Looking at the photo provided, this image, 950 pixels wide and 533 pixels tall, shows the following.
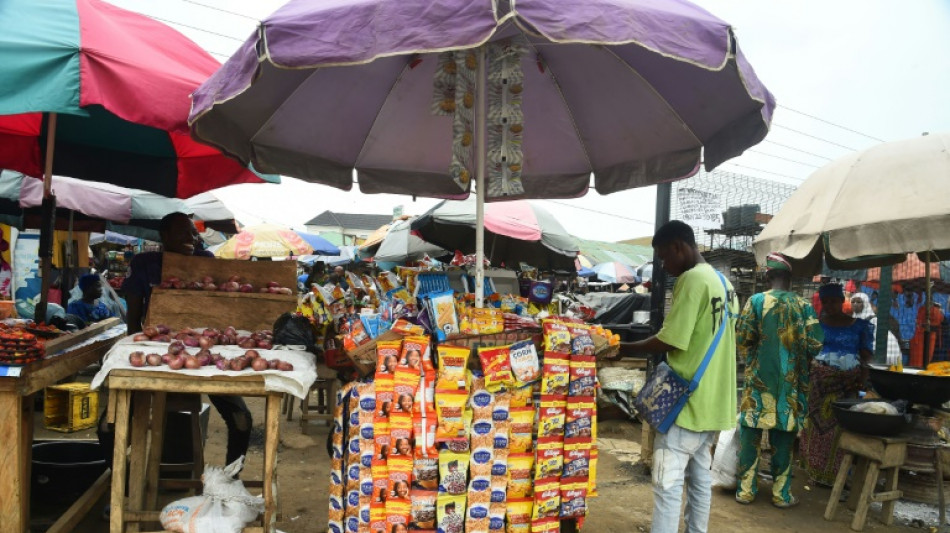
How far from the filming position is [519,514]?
125 inches

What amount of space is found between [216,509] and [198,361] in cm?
76

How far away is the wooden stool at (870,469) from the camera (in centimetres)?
480

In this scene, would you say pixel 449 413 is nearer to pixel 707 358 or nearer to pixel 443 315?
pixel 443 315

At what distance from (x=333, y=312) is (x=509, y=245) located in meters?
8.97

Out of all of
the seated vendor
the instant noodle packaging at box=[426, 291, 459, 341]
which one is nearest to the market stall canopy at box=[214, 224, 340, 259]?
the seated vendor

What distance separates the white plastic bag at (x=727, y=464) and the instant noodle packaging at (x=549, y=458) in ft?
10.0

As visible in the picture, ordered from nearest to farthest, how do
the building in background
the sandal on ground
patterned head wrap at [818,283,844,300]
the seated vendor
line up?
the sandal on ground → patterned head wrap at [818,283,844,300] → the seated vendor → the building in background

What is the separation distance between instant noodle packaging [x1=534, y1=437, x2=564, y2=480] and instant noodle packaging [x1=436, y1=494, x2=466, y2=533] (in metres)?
0.42

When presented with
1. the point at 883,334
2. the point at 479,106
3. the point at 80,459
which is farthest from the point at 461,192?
the point at 883,334

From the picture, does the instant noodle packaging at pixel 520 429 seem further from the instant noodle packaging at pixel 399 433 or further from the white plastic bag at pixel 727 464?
the white plastic bag at pixel 727 464

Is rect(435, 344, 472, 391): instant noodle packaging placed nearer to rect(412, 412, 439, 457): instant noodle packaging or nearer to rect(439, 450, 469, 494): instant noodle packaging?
rect(412, 412, 439, 457): instant noodle packaging

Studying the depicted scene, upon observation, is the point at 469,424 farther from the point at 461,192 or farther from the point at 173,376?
the point at 461,192

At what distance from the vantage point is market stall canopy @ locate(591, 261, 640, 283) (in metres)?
21.3

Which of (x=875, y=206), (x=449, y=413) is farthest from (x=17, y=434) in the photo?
(x=875, y=206)
